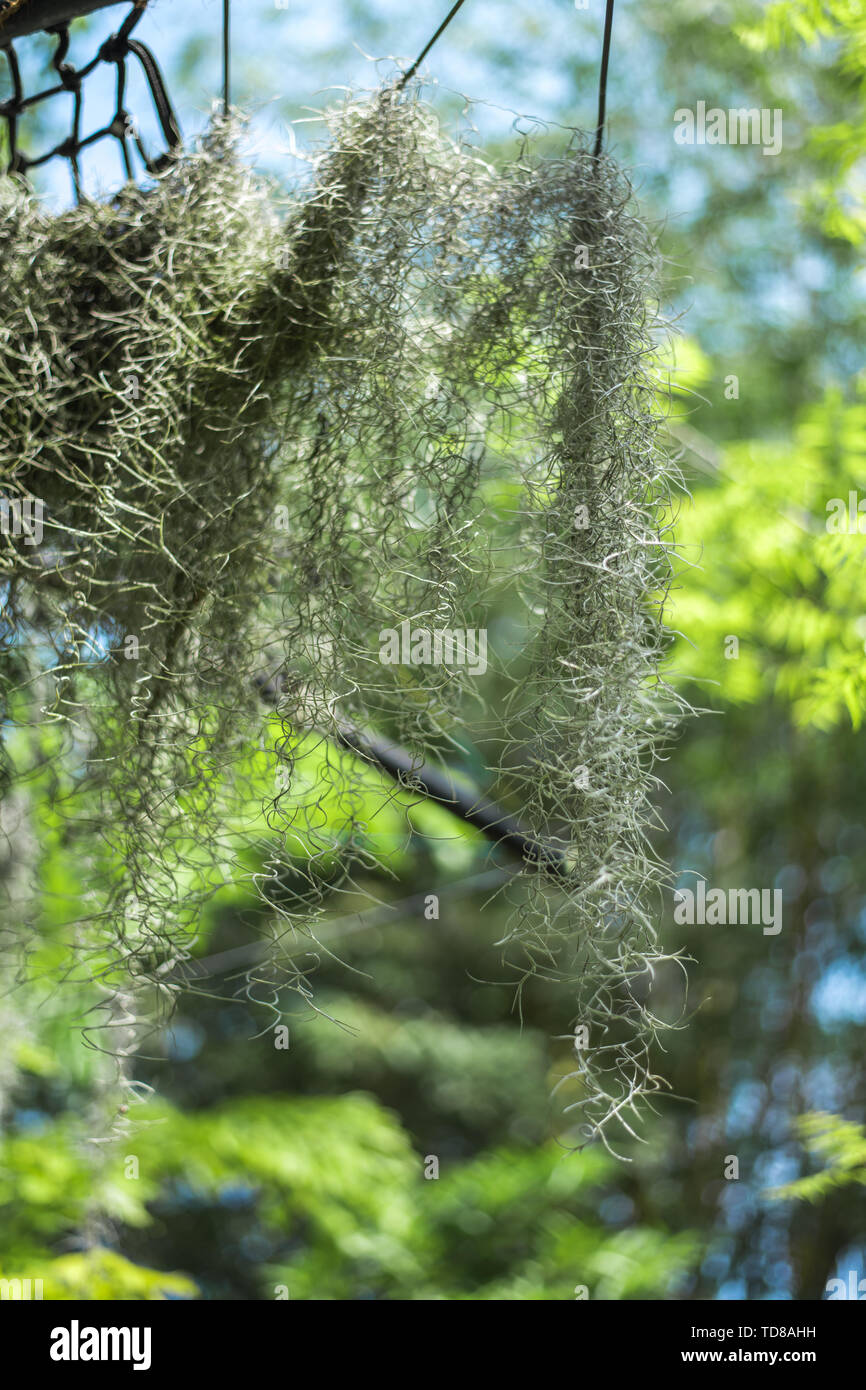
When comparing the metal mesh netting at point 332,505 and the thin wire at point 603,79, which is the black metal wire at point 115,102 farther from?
the thin wire at point 603,79

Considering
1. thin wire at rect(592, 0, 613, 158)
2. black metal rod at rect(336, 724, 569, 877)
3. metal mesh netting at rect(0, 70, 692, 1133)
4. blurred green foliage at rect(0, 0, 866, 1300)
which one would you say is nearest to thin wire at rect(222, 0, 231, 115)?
metal mesh netting at rect(0, 70, 692, 1133)

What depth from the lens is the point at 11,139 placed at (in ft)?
2.72

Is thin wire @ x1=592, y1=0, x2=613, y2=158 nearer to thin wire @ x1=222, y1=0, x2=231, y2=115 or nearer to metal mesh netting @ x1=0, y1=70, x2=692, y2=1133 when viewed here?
metal mesh netting @ x1=0, y1=70, x2=692, y2=1133

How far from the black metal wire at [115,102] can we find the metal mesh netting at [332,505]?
0.15 ft

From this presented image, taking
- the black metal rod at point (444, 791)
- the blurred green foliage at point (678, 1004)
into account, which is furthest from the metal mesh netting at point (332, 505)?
the blurred green foliage at point (678, 1004)

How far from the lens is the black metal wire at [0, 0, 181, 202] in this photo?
795 millimetres

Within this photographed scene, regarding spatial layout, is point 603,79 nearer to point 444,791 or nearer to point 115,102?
point 115,102

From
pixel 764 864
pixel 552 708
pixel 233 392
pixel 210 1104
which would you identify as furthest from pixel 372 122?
pixel 210 1104

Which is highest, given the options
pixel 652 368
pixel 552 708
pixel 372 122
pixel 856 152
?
pixel 856 152

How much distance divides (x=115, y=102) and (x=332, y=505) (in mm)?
385

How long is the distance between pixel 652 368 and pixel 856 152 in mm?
1019

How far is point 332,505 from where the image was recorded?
739 mm

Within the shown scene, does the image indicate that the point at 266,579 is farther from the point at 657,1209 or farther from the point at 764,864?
the point at 657,1209
